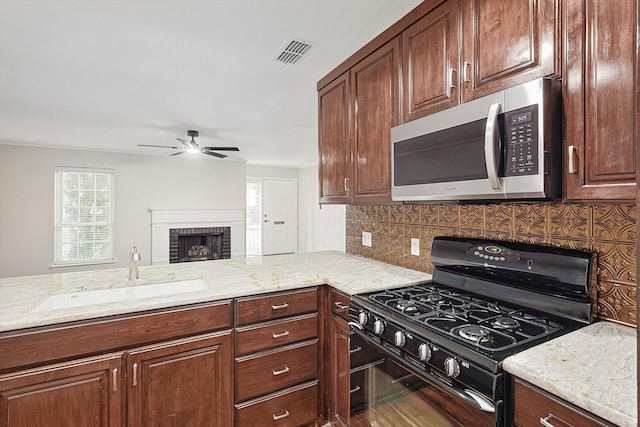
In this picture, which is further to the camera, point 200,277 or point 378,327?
point 200,277

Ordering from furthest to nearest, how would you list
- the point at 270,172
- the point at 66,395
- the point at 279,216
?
the point at 279,216 → the point at 270,172 → the point at 66,395

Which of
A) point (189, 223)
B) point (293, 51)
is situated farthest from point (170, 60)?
point (189, 223)

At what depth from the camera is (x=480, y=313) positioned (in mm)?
1366

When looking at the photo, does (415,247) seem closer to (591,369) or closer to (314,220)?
(591,369)

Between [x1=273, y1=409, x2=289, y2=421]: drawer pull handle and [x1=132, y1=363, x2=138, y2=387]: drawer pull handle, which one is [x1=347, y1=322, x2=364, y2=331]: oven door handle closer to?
[x1=273, y1=409, x2=289, y2=421]: drawer pull handle

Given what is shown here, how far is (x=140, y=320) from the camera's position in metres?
1.47

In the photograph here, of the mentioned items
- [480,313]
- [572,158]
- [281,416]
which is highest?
[572,158]

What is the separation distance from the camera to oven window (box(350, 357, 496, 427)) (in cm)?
104

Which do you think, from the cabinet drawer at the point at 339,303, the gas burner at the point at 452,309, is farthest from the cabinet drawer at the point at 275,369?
the gas burner at the point at 452,309

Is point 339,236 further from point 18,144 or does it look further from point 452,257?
point 18,144

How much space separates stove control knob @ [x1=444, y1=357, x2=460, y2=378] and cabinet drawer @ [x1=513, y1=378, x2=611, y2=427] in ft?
0.53

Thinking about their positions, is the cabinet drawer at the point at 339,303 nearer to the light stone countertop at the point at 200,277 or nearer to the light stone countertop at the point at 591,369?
the light stone countertop at the point at 200,277

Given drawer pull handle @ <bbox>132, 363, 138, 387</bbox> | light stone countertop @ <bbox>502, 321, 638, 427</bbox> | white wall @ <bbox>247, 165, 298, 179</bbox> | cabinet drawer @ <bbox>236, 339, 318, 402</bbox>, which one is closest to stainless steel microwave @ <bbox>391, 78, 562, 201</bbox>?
light stone countertop @ <bbox>502, 321, 638, 427</bbox>

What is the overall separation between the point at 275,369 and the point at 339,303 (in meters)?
0.51
